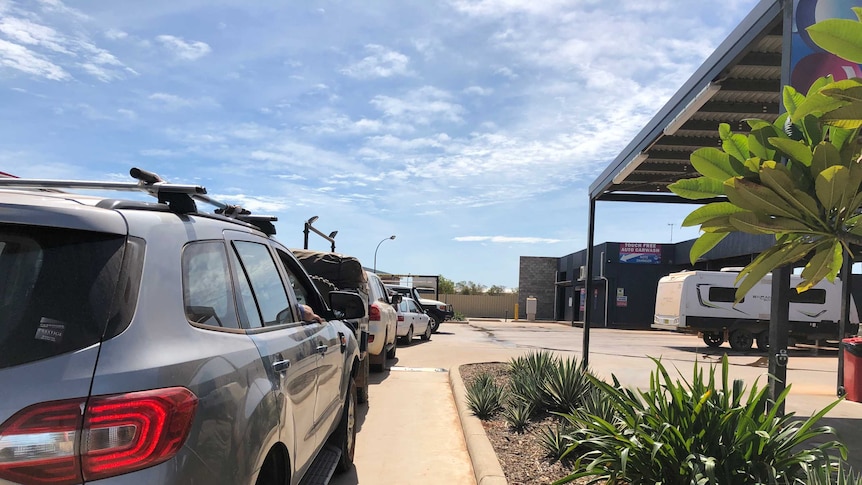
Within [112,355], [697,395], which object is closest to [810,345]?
[697,395]

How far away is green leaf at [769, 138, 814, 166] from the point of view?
246 centimetres

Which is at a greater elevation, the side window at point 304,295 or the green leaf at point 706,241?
the green leaf at point 706,241

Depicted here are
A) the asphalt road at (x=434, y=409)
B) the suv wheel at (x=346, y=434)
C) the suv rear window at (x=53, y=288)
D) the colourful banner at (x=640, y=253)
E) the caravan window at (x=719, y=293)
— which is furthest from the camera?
the colourful banner at (x=640, y=253)

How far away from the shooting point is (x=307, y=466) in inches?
131

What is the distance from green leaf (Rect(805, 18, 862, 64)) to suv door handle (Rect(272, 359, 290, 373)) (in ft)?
8.44

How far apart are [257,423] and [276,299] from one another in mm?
1162

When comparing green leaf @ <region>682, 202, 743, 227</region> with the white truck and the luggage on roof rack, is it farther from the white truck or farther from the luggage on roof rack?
the white truck

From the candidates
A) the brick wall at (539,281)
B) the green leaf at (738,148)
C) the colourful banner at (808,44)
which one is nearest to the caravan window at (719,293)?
the colourful banner at (808,44)

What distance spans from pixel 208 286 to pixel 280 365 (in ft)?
1.82

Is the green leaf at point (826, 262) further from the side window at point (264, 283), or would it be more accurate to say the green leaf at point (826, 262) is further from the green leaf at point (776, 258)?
the side window at point (264, 283)

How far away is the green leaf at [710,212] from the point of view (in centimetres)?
284

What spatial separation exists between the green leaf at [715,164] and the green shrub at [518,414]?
382 cm

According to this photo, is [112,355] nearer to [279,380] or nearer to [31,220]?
[31,220]

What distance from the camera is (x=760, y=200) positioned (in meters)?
2.50
